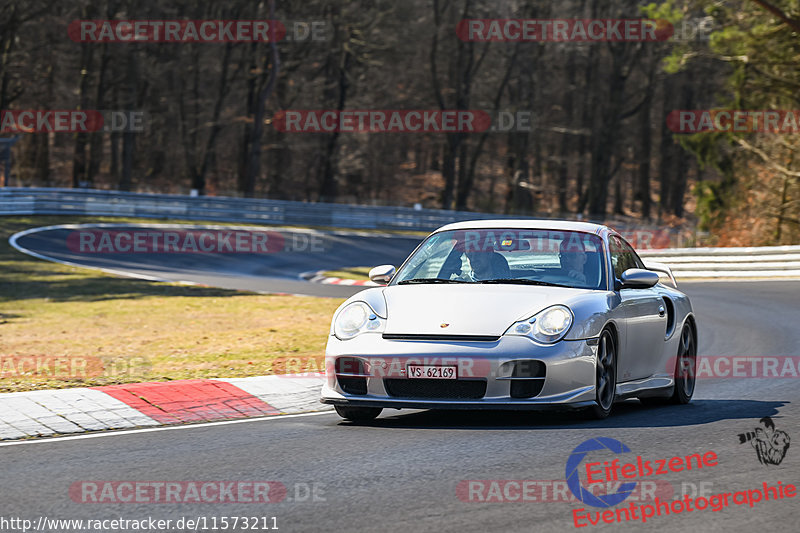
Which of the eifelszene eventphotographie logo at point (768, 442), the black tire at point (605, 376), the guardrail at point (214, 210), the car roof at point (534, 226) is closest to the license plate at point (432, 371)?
the black tire at point (605, 376)

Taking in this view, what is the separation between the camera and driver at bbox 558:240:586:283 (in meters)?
8.75

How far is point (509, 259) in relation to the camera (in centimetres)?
895

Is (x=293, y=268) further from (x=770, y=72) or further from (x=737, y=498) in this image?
(x=737, y=498)

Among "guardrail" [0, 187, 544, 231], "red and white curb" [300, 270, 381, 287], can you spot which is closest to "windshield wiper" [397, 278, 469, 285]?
"red and white curb" [300, 270, 381, 287]

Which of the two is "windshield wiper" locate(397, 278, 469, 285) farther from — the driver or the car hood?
the driver

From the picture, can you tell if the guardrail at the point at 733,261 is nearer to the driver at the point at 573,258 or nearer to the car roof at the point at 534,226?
the car roof at the point at 534,226

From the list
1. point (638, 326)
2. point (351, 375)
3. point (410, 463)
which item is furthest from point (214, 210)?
point (410, 463)

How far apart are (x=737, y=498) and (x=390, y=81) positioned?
216 feet

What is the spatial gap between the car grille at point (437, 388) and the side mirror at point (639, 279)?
173 centimetres

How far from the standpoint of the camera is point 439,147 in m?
82.2

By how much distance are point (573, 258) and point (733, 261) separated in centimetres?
1925

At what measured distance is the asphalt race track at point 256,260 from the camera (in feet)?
87.7

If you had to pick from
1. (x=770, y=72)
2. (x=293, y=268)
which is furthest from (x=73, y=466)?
(x=770, y=72)

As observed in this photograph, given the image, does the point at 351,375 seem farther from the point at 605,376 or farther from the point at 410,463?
the point at 605,376
